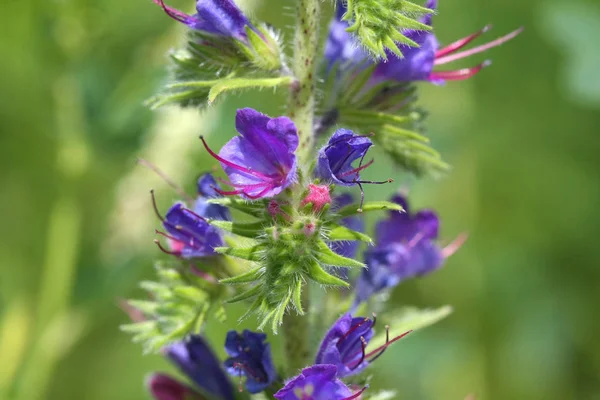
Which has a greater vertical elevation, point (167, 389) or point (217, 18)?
point (217, 18)

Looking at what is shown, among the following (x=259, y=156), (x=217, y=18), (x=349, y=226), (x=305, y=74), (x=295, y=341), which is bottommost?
(x=295, y=341)

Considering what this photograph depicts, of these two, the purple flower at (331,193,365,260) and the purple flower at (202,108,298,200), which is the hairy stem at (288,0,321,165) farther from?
the purple flower at (331,193,365,260)

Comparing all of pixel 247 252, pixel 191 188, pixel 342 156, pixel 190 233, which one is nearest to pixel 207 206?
pixel 190 233

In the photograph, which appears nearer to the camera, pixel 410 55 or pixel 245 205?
pixel 245 205

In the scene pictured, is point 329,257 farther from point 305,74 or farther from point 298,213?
point 305,74

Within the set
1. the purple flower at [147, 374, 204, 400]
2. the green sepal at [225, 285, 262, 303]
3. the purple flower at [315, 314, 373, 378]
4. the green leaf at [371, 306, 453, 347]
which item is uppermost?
the green sepal at [225, 285, 262, 303]

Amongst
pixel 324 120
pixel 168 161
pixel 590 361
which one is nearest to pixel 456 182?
pixel 590 361

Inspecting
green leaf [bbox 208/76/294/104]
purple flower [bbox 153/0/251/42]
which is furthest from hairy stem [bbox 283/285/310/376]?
purple flower [bbox 153/0/251/42]
